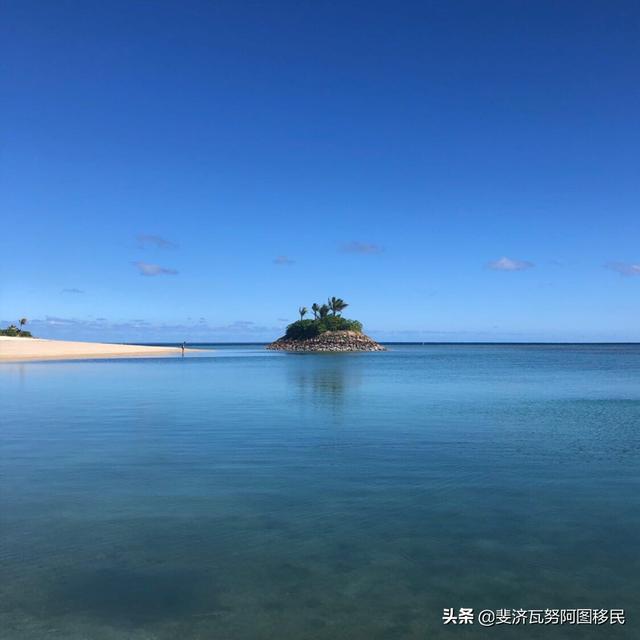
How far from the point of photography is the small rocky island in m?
177

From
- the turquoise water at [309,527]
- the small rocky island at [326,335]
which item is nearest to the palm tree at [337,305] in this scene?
the small rocky island at [326,335]

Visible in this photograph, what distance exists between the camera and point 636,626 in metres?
7.82

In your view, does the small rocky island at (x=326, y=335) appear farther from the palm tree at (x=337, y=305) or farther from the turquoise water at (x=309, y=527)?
the turquoise water at (x=309, y=527)

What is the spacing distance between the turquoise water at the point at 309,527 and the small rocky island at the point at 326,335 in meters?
152

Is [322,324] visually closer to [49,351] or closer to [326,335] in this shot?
[326,335]

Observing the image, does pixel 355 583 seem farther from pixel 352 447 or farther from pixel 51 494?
pixel 352 447

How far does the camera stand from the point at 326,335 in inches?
7116

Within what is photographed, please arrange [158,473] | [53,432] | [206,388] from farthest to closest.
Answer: [206,388] → [53,432] → [158,473]

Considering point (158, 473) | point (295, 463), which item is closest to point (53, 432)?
point (158, 473)

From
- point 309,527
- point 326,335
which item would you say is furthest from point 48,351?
point 309,527

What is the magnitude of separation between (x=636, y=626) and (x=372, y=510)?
5.84 meters

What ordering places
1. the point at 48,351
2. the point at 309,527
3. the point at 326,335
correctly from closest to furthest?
the point at 309,527, the point at 48,351, the point at 326,335

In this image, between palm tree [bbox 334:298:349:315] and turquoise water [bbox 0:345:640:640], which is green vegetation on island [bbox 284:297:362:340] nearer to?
palm tree [bbox 334:298:349:315]

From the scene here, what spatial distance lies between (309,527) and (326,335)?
555 feet
